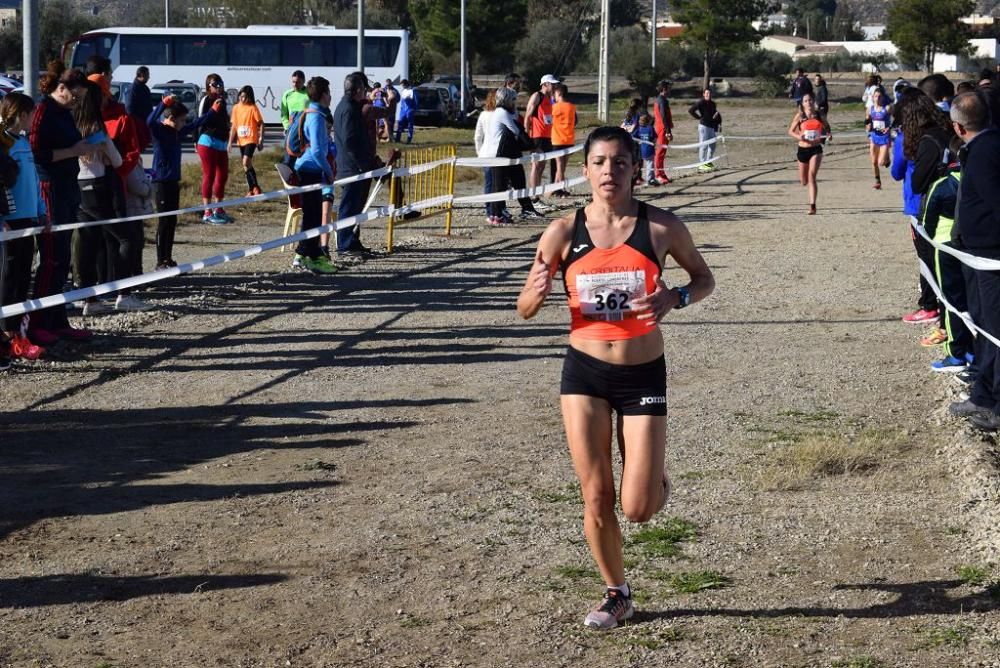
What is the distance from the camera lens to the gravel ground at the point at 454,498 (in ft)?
17.6

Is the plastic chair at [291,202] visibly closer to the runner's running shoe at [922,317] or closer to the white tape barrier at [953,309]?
the runner's running shoe at [922,317]

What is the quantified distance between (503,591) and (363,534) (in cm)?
98

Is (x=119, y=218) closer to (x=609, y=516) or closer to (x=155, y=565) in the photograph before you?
(x=155, y=565)

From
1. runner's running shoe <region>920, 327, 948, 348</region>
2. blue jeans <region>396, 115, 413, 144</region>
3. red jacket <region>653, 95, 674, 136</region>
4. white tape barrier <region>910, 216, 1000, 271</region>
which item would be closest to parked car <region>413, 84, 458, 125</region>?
blue jeans <region>396, 115, 413, 144</region>

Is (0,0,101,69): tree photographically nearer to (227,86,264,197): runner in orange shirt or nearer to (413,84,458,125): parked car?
(413,84,458,125): parked car

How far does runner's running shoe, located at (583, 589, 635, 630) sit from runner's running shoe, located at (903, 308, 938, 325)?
7.39 meters

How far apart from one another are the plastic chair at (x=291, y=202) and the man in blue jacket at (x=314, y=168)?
112 mm

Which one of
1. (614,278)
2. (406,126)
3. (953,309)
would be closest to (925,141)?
(953,309)

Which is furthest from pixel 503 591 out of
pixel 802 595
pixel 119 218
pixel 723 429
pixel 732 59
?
pixel 732 59

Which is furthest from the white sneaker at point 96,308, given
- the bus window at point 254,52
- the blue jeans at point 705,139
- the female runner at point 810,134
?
the bus window at point 254,52

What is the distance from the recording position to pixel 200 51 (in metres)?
51.4

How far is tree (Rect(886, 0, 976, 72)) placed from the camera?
8000 centimetres

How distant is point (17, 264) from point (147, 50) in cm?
4322

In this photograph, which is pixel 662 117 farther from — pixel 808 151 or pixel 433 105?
pixel 433 105
